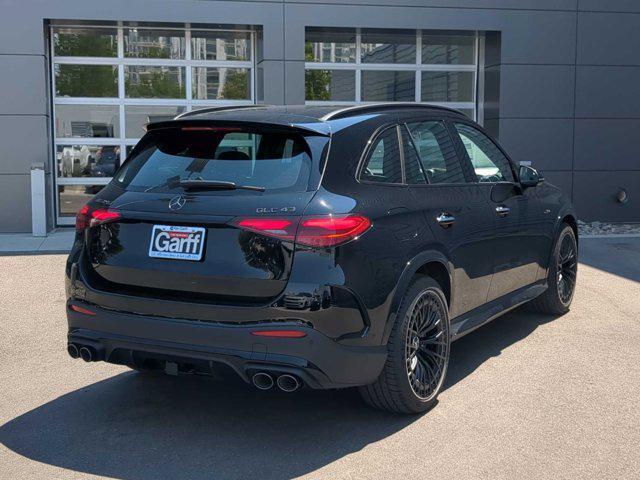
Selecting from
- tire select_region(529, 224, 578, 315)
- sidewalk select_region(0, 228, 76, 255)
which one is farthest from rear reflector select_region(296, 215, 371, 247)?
sidewalk select_region(0, 228, 76, 255)

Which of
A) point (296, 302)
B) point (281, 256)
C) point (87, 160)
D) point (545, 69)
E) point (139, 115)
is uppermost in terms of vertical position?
point (545, 69)

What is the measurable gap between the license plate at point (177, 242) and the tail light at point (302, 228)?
9.1 inches

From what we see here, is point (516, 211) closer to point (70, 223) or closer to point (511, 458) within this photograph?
point (511, 458)

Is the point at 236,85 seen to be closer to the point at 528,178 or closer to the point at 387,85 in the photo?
the point at 387,85

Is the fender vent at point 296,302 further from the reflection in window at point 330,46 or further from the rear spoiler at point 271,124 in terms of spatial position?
the reflection in window at point 330,46

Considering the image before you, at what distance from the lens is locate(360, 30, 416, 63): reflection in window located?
14.0 meters

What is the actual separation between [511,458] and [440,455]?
338 millimetres

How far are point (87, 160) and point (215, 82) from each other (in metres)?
2.48

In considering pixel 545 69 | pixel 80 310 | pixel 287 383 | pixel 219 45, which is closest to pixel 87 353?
pixel 80 310

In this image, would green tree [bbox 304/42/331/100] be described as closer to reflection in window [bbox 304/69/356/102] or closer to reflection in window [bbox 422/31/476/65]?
reflection in window [bbox 304/69/356/102]

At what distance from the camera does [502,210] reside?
5625 millimetres

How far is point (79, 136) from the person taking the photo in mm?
13461

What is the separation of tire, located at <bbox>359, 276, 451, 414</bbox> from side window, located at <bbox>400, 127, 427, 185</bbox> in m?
0.60

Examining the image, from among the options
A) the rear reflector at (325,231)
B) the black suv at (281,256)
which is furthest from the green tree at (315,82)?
the rear reflector at (325,231)
